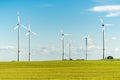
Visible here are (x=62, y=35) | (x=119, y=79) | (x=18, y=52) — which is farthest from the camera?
(x=62, y=35)

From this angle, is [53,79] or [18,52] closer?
[53,79]

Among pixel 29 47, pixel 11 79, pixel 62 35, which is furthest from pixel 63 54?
pixel 11 79

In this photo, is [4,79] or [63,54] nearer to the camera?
[4,79]

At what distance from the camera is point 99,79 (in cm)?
4744

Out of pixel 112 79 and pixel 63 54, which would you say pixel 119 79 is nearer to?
pixel 112 79

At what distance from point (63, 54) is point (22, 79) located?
110 metres

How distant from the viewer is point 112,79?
47.3 m

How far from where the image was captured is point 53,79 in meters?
47.8

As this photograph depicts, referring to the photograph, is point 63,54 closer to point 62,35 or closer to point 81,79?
point 62,35

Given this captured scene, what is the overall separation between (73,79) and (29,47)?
3418 inches

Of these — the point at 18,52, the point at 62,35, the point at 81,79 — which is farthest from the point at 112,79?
the point at 62,35

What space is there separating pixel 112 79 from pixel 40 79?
8.86 meters

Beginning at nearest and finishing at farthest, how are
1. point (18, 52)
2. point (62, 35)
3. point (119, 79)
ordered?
point (119, 79)
point (18, 52)
point (62, 35)

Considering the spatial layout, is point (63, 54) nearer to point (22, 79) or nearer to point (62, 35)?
point (62, 35)
